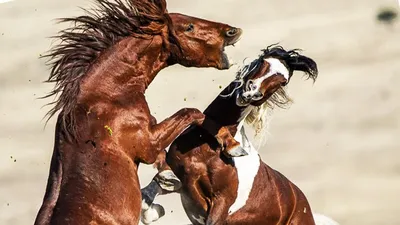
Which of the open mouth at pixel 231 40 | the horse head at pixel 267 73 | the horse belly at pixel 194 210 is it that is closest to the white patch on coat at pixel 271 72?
the horse head at pixel 267 73

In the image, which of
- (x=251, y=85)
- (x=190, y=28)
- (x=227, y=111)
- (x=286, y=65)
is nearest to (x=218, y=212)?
(x=227, y=111)

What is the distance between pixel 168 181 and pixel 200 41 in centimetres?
72

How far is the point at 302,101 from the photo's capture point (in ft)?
30.1

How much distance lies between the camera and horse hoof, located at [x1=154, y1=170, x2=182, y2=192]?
5520 mm

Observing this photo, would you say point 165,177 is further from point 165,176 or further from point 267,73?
point 267,73

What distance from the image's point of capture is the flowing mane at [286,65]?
5402 millimetres

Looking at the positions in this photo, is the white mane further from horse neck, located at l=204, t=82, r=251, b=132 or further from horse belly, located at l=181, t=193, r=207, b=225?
horse belly, located at l=181, t=193, r=207, b=225

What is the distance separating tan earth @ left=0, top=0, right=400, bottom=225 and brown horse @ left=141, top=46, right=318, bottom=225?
1.72 m

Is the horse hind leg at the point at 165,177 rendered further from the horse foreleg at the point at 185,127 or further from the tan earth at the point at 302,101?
the tan earth at the point at 302,101

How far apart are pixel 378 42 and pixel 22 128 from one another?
303 centimetres

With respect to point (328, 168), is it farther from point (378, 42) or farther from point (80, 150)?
point (80, 150)

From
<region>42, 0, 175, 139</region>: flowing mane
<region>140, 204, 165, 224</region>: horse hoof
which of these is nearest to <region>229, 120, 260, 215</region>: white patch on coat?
<region>140, 204, 165, 224</region>: horse hoof

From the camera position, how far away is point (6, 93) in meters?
9.90

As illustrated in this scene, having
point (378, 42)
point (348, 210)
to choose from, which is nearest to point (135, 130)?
point (348, 210)
